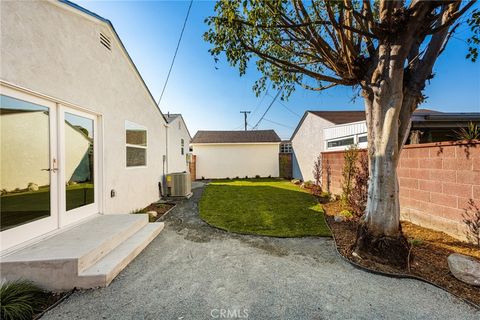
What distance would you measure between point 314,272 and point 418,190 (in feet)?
12.3

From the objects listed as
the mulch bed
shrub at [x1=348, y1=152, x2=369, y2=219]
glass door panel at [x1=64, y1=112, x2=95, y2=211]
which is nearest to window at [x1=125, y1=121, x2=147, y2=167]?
glass door panel at [x1=64, y1=112, x2=95, y2=211]

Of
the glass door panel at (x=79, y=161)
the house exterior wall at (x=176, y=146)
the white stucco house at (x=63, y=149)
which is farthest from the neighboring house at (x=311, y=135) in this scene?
the glass door panel at (x=79, y=161)

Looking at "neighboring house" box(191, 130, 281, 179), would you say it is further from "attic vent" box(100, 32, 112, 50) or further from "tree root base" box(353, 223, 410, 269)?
"tree root base" box(353, 223, 410, 269)

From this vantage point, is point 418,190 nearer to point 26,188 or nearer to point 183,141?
point 26,188

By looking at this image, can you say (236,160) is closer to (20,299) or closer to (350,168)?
(350,168)

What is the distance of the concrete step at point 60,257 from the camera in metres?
2.49

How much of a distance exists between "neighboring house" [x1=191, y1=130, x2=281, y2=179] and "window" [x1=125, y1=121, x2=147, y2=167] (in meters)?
9.43

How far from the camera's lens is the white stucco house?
2715 mm

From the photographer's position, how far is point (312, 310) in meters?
2.27

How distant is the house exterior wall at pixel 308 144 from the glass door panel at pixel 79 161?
10169 millimetres

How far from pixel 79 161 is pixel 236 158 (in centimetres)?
1296

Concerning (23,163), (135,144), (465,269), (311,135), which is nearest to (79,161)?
(23,163)

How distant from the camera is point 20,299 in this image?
222 centimetres

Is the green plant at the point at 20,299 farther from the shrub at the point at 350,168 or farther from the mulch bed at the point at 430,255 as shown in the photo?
the shrub at the point at 350,168
